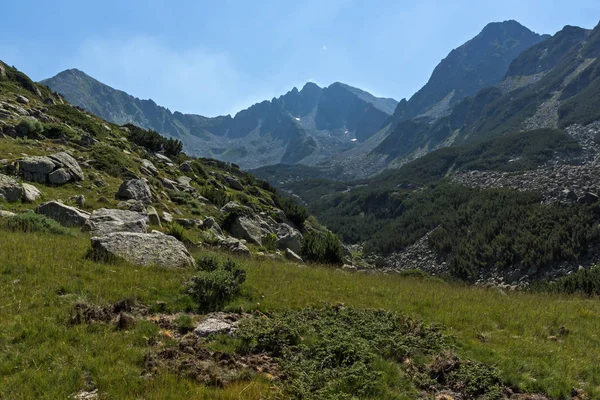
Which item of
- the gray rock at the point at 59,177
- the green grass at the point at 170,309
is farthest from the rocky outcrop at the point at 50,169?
the green grass at the point at 170,309

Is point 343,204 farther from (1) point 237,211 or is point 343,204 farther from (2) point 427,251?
(1) point 237,211

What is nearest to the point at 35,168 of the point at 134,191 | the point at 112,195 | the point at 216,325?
the point at 112,195

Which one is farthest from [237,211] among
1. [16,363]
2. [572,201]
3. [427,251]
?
[572,201]

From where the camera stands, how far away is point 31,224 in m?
12.7

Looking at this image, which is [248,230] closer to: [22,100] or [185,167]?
[185,167]

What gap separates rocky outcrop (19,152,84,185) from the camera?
18469mm

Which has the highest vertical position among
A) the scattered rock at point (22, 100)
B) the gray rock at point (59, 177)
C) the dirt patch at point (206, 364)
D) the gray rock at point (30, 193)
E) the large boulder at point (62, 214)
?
the scattered rock at point (22, 100)

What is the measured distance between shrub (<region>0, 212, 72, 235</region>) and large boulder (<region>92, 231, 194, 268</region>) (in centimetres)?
317

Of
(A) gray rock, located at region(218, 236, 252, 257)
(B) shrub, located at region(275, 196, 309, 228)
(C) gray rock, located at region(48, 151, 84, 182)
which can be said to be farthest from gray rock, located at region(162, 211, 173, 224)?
(B) shrub, located at region(275, 196, 309, 228)

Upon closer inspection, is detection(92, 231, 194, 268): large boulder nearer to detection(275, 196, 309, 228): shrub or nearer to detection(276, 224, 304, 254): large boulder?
detection(276, 224, 304, 254): large boulder

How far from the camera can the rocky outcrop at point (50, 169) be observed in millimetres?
18469

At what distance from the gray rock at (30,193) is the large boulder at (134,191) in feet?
12.8

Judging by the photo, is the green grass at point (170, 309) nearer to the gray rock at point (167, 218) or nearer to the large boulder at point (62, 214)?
the large boulder at point (62, 214)

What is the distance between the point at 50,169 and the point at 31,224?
7.96m
